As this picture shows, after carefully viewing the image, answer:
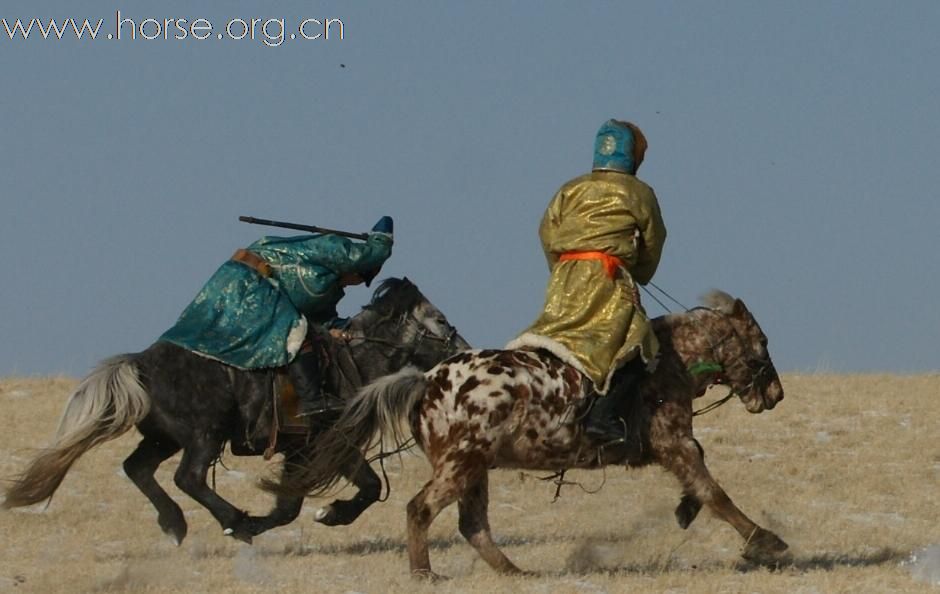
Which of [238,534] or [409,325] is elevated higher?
[409,325]

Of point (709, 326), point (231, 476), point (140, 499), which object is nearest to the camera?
point (709, 326)

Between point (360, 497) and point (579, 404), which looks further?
point (360, 497)

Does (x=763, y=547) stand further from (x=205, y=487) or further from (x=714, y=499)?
(x=205, y=487)

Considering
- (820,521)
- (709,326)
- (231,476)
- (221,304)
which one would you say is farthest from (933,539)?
(231,476)

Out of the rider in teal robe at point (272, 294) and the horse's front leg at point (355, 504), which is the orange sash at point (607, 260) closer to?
the rider in teal robe at point (272, 294)

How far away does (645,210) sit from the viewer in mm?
9398

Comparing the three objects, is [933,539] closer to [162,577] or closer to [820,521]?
[820,521]

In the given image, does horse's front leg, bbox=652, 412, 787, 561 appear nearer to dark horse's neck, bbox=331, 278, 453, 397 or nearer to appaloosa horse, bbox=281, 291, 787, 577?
appaloosa horse, bbox=281, 291, 787, 577

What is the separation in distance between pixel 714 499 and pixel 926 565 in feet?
3.72

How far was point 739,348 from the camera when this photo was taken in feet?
32.2

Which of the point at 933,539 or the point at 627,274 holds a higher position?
the point at 627,274

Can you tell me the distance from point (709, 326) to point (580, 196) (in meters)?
1.04

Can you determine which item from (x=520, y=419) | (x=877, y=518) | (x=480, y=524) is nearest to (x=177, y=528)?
(x=480, y=524)

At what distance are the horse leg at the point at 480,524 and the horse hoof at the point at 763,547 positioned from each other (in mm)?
1206
